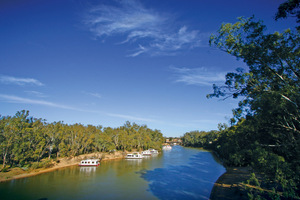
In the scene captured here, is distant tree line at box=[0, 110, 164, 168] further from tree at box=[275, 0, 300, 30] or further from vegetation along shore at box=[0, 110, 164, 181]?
tree at box=[275, 0, 300, 30]

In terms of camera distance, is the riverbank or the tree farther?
the riverbank

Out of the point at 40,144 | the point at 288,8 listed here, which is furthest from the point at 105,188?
the point at 288,8

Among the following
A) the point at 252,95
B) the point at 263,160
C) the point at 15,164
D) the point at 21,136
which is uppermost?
the point at 252,95

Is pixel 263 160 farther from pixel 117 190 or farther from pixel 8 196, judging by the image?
pixel 8 196

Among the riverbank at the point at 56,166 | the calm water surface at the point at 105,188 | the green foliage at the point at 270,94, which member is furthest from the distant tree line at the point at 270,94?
the riverbank at the point at 56,166

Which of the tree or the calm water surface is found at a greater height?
the tree

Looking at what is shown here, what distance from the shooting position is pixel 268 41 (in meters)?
10.9

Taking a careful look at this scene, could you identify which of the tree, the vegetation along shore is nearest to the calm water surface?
the vegetation along shore

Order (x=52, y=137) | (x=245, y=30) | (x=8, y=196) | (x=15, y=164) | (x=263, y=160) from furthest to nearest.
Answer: (x=52, y=137), (x=15, y=164), (x=8, y=196), (x=245, y=30), (x=263, y=160)

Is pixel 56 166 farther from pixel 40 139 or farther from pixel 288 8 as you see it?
pixel 288 8

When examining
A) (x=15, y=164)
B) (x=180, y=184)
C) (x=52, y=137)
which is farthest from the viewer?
(x=52, y=137)

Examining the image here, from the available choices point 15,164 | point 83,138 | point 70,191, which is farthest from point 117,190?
point 83,138

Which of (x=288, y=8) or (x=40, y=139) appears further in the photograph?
(x=40, y=139)

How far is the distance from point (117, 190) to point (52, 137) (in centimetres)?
2516
